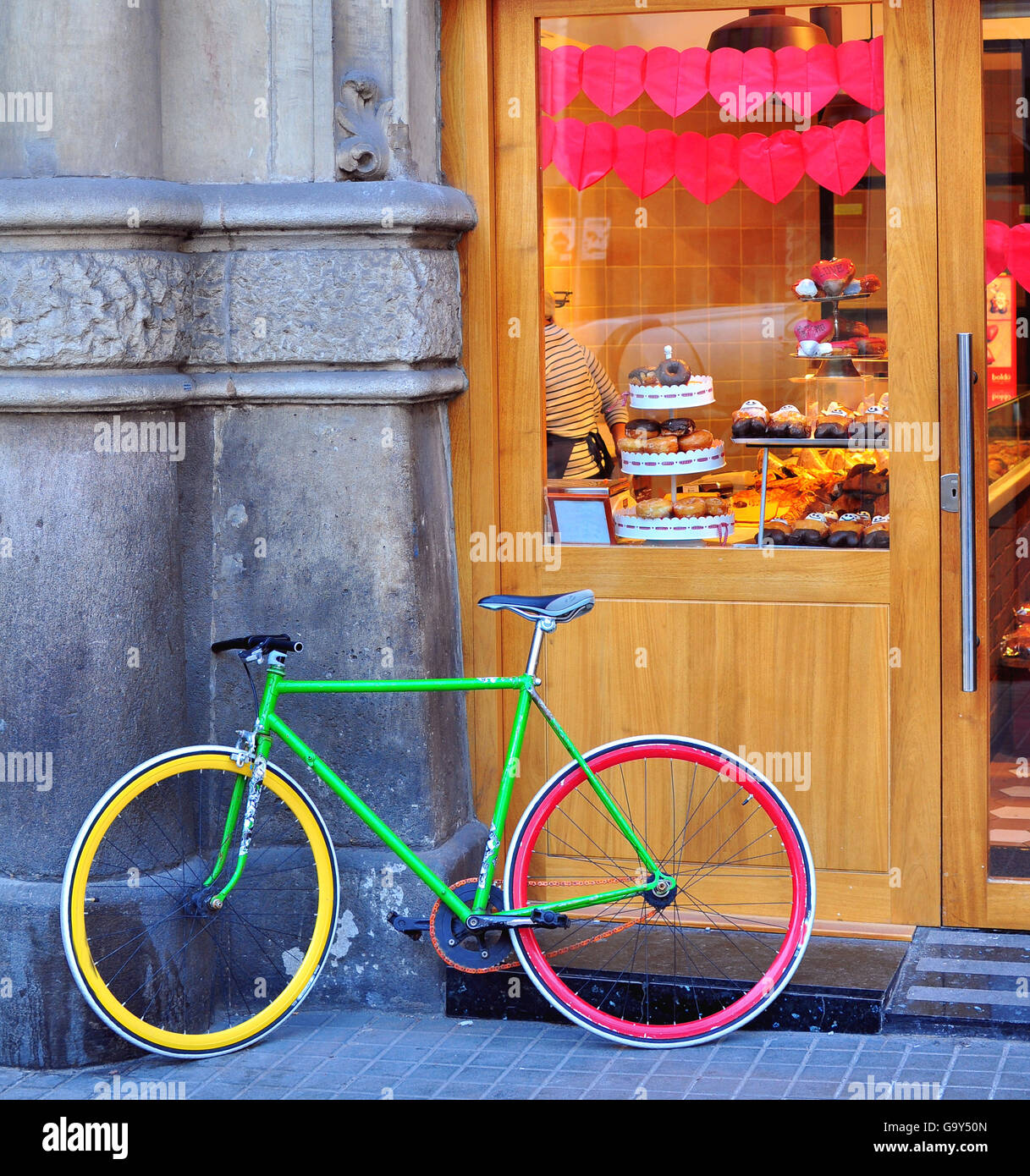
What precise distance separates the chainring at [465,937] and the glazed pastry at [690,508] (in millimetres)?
1392

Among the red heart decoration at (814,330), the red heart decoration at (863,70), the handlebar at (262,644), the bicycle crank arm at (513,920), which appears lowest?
the bicycle crank arm at (513,920)

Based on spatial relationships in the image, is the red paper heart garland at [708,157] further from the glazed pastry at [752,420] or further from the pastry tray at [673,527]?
the pastry tray at [673,527]

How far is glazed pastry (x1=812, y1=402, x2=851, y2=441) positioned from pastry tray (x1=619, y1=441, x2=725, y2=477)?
31 centimetres

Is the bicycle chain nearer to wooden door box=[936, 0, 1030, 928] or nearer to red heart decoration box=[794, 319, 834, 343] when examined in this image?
wooden door box=[936, 0, 1030, 928]

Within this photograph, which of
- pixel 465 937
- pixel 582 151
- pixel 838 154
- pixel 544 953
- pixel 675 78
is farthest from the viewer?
pixel 582 151

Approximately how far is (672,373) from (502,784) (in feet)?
4.94

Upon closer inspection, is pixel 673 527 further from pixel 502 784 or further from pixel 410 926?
pixel 410 926

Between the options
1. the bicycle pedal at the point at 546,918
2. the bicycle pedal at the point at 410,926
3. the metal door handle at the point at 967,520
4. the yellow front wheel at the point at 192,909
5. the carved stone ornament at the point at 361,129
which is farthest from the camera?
the metal door handle at the point at 967,520

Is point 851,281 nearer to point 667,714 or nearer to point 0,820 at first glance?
point 667,714

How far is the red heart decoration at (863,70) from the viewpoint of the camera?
5.16m

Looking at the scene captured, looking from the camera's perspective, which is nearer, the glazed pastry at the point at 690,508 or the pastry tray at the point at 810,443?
the pastry tray at the point at 810,443

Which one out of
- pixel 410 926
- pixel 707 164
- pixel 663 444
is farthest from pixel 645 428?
pixel 410 926

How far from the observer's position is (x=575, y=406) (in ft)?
18.0

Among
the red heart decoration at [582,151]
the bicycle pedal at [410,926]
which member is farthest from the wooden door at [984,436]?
the bicycle pedal at [410,926]
